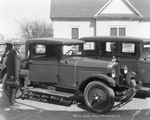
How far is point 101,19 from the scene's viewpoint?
1925cm

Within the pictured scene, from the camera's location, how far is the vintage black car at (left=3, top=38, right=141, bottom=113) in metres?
4.95

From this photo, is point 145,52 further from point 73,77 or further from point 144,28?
point 144,28

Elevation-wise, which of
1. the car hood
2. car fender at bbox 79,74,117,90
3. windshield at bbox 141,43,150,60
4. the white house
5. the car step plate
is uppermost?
the white house

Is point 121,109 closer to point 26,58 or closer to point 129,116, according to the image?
point 129,116

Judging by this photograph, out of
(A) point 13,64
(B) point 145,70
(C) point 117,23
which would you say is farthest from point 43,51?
(C) point 117,23

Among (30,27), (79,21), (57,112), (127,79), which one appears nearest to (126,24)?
(79,21)

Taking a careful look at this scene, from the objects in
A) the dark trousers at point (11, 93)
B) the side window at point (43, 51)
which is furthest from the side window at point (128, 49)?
the dark trousers at point (11, 93)

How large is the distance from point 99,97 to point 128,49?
233cm

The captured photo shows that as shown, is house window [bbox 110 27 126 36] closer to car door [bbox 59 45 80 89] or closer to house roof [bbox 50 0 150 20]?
house roof [bbox 50 0 150 20]

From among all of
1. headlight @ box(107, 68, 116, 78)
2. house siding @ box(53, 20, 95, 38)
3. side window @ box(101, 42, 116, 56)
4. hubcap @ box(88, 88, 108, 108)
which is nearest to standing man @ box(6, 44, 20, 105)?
hubcap @ box(88, 88, 108, 108)

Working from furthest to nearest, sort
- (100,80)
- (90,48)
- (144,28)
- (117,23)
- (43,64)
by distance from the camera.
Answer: (144,28) → (117,23) → (90,48) → (43,64) → (100,80)

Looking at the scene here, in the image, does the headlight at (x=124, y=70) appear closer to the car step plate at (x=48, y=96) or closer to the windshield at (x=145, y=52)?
the windshield at (x=145, y=52)

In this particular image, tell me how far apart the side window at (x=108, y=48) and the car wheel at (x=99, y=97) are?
2048mm

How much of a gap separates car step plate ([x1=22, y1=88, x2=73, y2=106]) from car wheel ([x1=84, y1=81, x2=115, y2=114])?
48 cm
